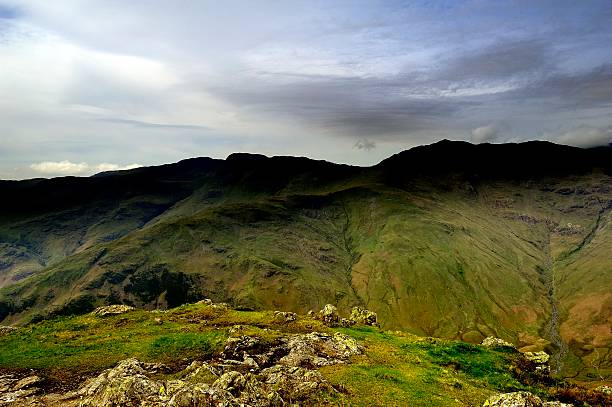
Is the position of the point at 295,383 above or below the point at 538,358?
above

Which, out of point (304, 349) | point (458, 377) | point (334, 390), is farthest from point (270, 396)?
point (458, 377)

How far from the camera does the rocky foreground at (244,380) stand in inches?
1101

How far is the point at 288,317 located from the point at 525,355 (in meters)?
33.8

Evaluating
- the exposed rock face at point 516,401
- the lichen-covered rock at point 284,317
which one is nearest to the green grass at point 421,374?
the exposed rock face at point 516,401

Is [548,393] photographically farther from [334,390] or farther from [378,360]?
[334,390]

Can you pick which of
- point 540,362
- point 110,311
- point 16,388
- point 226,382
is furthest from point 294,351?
point 110,311

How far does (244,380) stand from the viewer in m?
29.6

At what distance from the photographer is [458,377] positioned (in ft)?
146

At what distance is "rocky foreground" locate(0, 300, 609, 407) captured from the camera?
2795 centimetres

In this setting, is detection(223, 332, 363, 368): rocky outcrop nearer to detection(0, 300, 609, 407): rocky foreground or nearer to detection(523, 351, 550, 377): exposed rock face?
detection(0, 300, 609, 407): rocky foreground

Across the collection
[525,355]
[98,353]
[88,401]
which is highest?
[88,401]

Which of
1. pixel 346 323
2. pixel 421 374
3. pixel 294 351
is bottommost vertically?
pixel 346 323

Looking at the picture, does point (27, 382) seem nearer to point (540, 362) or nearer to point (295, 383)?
point (295, 383)

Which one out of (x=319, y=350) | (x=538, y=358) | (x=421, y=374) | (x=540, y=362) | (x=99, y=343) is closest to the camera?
(x=421, y=374)
